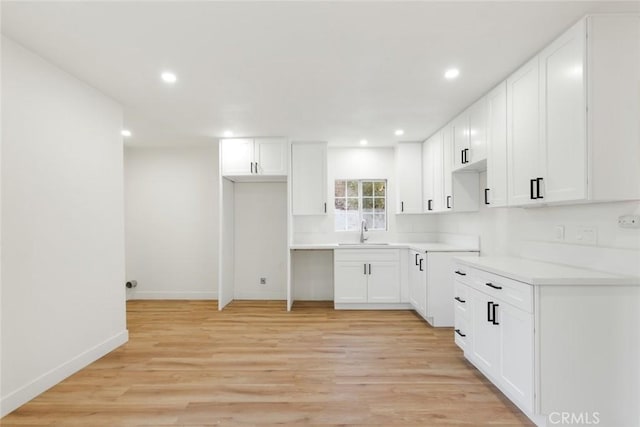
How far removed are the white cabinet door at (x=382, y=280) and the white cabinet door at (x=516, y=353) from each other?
223 centimetres

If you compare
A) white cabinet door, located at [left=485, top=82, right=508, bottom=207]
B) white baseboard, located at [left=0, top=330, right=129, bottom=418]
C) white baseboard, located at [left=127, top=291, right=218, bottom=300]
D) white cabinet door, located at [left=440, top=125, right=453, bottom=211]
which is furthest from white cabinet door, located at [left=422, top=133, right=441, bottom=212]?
white baseboard, located at [left=0, top=330, right=129, bottom=418]

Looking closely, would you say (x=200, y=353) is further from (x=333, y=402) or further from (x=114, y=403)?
(x=333, y=402)

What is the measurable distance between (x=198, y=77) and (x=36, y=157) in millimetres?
1355

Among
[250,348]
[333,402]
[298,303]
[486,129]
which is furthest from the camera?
[298,303]

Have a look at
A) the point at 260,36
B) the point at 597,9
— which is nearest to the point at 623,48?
the point at 597,9

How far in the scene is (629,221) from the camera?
1.85 metres

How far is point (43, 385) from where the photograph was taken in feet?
7.64

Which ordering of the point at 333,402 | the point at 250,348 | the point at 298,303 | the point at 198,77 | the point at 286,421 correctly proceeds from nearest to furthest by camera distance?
the point at 286,421 → the point at 333,402 → the point at 198,77 → the point at 250,348 → the point at 298,303

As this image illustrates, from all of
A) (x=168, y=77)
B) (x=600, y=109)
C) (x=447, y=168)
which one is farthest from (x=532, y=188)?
(x=168, y=77)

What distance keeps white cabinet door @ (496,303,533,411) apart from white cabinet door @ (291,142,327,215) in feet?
9.73

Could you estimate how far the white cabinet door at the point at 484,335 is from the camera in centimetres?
227

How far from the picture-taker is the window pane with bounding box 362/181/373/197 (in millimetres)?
5230

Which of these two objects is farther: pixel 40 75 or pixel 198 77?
pixel 198 77

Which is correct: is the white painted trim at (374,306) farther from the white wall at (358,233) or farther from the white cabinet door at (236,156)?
the white cabinet door at (236,156)
